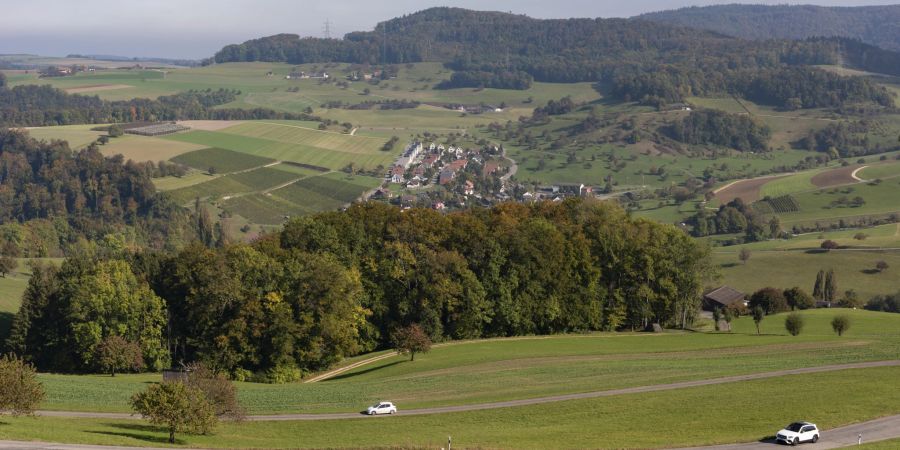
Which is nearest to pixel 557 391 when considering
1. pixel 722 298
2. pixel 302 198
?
pixel 722 298

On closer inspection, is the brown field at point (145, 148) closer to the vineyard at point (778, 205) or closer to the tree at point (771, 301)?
the vineyard at point (778, 205)

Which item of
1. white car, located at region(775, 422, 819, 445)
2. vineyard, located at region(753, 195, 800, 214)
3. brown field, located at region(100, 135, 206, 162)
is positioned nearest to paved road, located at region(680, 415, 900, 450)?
Answer: white car, located at region(775, 422, 819, 445)

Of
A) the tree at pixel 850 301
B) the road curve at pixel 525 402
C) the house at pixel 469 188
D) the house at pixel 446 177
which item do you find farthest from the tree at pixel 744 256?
the house at pixel 446 177

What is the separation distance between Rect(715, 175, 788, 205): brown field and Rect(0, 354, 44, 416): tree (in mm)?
139778

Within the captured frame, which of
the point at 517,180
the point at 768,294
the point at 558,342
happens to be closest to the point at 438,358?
the point at 558,342

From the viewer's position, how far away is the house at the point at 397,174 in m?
187

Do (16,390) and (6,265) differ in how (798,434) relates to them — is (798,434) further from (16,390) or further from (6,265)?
(6,265)

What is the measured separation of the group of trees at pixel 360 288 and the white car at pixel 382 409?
60.2 ft

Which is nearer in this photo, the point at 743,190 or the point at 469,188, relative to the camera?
the point at 743,190

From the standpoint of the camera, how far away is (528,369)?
6091 cm

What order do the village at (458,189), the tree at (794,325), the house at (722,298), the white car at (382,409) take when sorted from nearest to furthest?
1. the white car at (382,409)
2. the tree at (794,325)
3. the house at (722,298)
4. the village at (458,189)

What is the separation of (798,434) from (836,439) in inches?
85.0

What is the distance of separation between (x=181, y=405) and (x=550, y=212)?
52.5m

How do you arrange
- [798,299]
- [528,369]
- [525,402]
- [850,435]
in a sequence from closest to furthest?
1. [850,435]
2. [525,402]
3. [528,369]
4. [798,299]
